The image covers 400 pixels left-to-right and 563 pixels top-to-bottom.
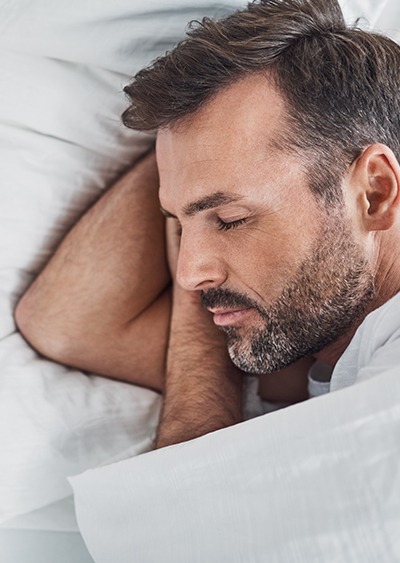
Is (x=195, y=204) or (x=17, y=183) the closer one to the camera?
(x=195, y=204)

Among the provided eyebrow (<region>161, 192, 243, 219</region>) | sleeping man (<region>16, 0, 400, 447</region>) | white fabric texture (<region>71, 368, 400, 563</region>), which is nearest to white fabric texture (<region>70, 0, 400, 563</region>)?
white fabric texture (<region>71, 368, 400, 563</region>)

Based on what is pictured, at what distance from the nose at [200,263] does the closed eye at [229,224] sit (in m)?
0.02

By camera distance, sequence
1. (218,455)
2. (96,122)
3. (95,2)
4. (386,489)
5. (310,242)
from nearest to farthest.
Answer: (386,489) → (218,455) → (310,242) → (95,2) → (96,122)

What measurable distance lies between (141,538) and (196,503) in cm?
9

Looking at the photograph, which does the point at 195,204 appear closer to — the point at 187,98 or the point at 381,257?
the point at 187,98

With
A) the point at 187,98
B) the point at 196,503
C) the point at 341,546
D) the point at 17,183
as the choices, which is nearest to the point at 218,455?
the point at 196,503

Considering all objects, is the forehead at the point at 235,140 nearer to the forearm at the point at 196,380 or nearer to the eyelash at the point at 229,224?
the eyelash at the point at 229,224

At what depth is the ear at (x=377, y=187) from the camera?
97cm

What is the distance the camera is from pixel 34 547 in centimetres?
104

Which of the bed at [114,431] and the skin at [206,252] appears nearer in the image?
the bed at [114,431]

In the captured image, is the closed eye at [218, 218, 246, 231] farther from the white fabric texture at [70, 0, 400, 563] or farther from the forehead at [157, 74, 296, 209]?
the white fabric texture at [70, 0, 400, 563]

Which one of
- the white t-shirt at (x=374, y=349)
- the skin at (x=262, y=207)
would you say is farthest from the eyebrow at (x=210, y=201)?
the white t-shirt at (x=374, y=349)

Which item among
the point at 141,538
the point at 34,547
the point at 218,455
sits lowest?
the point at 34,547

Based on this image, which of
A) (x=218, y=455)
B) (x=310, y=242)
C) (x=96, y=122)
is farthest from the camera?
(x=96, y=122)
